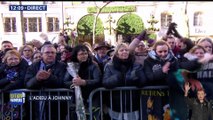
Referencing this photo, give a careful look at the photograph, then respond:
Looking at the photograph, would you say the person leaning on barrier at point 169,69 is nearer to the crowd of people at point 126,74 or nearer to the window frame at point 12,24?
the crowd of people at point 126,74

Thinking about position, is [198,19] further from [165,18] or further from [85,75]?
[85,75]

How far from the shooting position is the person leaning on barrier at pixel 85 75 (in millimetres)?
5469

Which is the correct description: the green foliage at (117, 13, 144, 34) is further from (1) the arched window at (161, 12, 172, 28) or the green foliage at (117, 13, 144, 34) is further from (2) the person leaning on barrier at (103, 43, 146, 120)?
(2) the person leaning on barrier at (103, 43, 146, 120)

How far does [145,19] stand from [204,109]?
1734 inches

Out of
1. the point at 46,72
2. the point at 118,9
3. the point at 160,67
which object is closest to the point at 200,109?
the point at 160,67

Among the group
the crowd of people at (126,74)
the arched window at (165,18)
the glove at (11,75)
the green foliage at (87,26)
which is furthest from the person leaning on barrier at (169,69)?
the arched window at (165,18)

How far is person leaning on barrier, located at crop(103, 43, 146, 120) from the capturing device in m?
5.38

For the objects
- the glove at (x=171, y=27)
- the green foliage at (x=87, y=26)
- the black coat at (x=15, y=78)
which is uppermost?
the green foliage at (x=87, y=26)

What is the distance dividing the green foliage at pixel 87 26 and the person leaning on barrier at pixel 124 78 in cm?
4111

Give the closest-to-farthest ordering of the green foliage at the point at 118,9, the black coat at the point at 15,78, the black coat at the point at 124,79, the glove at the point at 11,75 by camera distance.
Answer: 1. the black coat at the point at 124,79
2. the black coat at the point at 15,78
3. the glove at the point at 11,75
4. the green foliage at the point at 118,9

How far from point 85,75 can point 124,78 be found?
0.65m

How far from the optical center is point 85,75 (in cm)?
567

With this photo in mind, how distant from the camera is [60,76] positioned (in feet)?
19.0

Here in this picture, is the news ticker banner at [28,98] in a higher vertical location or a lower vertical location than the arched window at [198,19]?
lower
